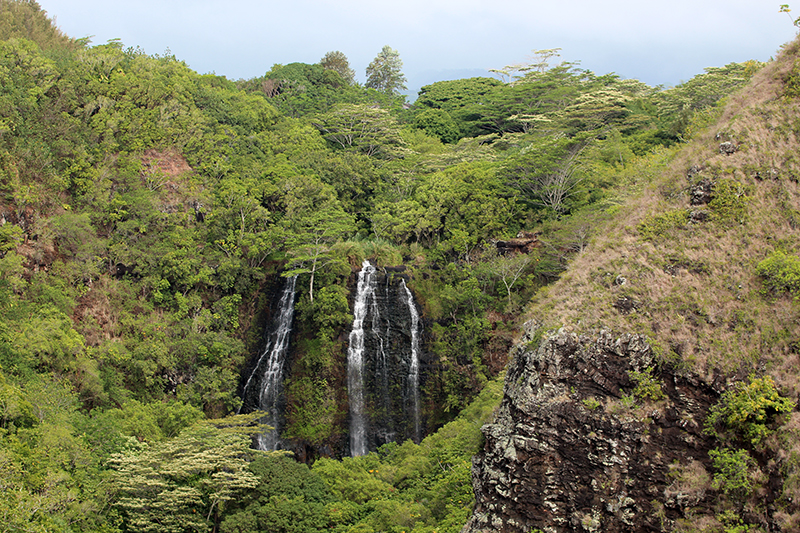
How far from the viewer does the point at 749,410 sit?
8.68 meters

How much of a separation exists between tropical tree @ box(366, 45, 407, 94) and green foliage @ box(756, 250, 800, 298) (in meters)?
44.5

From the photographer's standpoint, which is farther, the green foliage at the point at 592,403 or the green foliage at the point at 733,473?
the green foliage at the point at 592,403

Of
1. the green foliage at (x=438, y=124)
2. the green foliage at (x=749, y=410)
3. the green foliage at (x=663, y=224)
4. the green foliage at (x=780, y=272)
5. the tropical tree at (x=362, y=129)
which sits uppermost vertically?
the green foliage at (x=438, y=124)

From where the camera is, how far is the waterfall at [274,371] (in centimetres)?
2243

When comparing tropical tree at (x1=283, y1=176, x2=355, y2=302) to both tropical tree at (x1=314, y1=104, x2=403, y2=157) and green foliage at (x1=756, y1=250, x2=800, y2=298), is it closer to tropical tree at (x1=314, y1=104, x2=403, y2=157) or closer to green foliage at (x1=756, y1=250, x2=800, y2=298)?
tropical tree at (x1=314, y1=104, x2=403, y2=157)

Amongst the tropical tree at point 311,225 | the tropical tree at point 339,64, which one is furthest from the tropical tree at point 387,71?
the tropical tree at point 311,225

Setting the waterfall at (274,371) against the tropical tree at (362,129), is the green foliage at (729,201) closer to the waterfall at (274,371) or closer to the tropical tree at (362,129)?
the waterfall at (274,371)

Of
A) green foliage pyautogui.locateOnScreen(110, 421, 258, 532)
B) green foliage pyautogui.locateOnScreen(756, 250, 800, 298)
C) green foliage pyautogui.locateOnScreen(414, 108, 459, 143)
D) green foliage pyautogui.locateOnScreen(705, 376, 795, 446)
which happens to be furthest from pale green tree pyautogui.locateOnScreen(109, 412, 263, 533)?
green foliage pyautogui.locateOnScreen(414, 108, 459, 143)

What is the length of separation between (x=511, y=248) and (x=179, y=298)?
571 inches

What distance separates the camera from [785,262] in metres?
9.78

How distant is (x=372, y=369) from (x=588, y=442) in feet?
46.2

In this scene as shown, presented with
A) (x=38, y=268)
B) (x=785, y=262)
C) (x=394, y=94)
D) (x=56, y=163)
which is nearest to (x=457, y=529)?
(x=785, y=262)

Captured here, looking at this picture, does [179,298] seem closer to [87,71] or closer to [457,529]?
[87,71]

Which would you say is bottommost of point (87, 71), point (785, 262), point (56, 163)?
point (785, 262)
